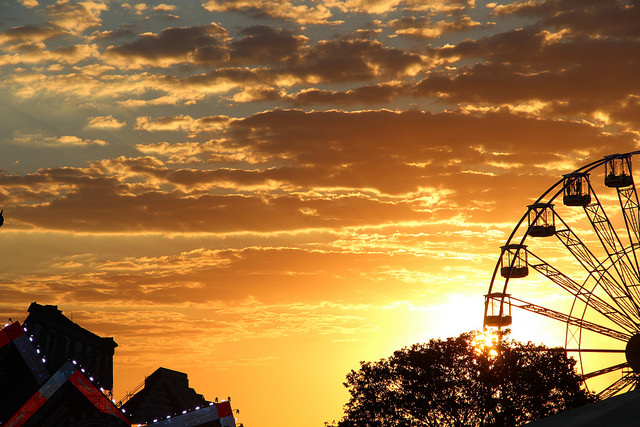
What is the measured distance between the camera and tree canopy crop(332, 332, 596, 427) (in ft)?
217

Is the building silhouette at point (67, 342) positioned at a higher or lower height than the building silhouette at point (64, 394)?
higher

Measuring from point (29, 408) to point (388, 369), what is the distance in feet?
114

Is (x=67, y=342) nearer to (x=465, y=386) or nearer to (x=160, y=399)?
(x=160, y=399)

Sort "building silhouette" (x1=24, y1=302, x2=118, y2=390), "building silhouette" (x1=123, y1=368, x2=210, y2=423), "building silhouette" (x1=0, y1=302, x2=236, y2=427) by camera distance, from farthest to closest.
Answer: "building silhouette" (x1=24, y1=302, x2=118, y2=390)
"building silhouette" (x1=123, y1=368, x2=210, y2=423)
"building silhouette" (x1=0, y1=302, x2=236, y2=427)

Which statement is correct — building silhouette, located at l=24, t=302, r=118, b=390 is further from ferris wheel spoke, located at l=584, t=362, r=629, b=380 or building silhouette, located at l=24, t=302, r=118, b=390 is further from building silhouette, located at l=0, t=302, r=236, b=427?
ferris wheel spoke, located at l=584, t=362, r=629, b=380

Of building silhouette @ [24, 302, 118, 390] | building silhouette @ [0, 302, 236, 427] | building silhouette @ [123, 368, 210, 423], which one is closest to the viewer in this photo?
building silhouette @ [0, 302, 236, 427]

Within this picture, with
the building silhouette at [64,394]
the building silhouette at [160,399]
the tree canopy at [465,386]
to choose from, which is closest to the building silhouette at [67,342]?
the building silhouette at [64,394]

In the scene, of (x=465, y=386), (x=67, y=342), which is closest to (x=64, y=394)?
(x=67, y=342)

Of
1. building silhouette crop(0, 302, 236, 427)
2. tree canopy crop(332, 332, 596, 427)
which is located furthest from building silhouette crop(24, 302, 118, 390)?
tree canopy crop(332, 332, 596, 427)

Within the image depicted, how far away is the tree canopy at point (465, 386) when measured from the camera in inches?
2608

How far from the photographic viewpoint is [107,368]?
68188mm

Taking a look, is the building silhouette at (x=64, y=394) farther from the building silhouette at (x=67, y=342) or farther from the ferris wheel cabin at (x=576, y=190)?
the ferris wheel cabin at (x=576, y=190)

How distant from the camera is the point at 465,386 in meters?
68.7

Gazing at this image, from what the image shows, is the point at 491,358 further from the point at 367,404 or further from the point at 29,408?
the point at 29,408
